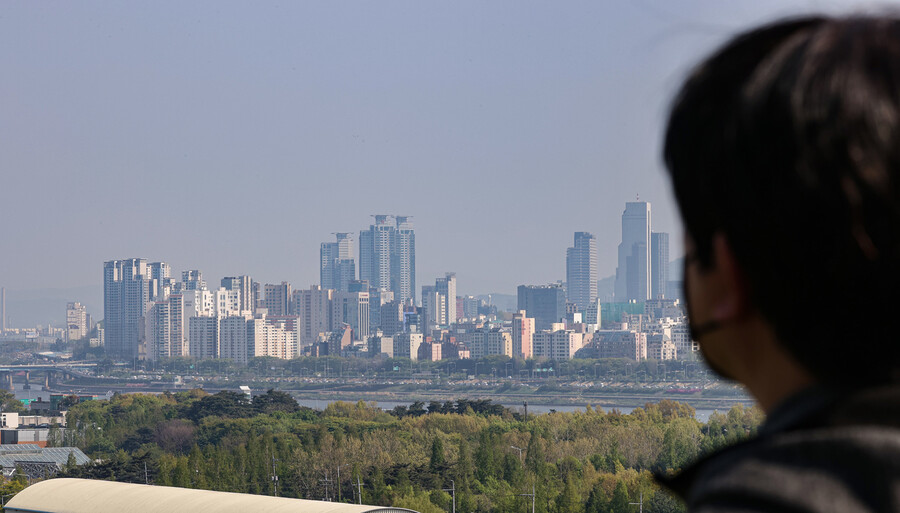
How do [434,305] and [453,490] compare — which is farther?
[434,305]

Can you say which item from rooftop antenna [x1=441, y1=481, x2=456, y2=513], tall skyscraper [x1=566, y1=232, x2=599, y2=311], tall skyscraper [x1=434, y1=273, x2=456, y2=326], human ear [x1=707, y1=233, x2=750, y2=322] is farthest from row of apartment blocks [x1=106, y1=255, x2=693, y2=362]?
human ear [x1=707, y1=233, x2=750, y2=322]

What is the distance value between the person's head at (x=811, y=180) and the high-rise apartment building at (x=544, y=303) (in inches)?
3508

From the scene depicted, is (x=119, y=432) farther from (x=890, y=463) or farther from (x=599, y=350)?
(x=599, y=350)

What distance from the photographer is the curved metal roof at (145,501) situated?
12.4 m

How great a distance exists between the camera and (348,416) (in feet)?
109

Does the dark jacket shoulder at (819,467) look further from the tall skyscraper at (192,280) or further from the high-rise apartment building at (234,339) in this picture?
the tall skyscraper at (192,280)

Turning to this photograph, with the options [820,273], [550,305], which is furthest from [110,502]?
[550,305]

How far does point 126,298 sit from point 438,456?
67.8 metres

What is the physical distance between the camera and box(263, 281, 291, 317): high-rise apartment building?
88.1m

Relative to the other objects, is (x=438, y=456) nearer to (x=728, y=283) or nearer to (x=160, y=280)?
A: (x=728, y=283)

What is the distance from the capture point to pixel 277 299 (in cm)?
8850

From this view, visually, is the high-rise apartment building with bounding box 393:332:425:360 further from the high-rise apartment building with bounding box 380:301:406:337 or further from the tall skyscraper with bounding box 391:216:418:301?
the tall skyscraper with bounding box 391:216:418:301

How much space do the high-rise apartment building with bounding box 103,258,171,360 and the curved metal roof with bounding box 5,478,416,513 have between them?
67.9 meters

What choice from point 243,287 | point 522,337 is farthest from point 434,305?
point 522,337
